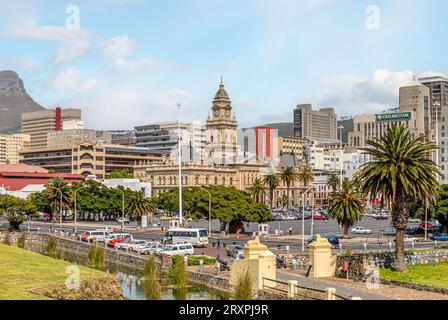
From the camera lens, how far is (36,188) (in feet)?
612

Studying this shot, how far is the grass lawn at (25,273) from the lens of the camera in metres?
39.7

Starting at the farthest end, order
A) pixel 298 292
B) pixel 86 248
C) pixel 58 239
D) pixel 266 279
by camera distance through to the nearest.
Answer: pixel 58 239
pixel 86 248
pixel 266 279
pixel 298 292

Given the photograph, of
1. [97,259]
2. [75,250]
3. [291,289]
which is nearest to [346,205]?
[75,250]

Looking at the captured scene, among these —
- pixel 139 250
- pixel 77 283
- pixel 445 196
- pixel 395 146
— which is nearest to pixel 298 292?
pixel 77 283

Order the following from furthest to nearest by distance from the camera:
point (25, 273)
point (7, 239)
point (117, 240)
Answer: point (7, 239) → point (117, 240) → point (25, 273)

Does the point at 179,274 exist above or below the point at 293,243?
below

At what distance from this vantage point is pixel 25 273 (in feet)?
154

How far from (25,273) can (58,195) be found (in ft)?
301

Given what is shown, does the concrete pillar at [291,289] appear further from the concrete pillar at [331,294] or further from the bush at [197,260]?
the bush at [197,260]

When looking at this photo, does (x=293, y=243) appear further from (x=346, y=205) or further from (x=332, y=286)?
(x=332, y=286)

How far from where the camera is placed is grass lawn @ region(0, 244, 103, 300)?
39.7 metres

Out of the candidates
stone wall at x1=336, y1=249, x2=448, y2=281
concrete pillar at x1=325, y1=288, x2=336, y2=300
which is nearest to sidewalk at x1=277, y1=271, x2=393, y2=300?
concrete pillar at x1=325, y1=288, x2=336, y2=300
